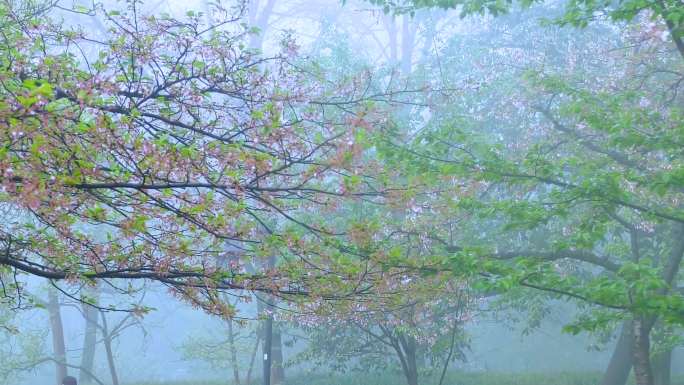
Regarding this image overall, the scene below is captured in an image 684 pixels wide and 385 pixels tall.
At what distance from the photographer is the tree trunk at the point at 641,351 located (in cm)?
1042

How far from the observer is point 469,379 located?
20.5 metres

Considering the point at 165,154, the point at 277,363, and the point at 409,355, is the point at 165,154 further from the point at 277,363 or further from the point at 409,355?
the point at 277,363

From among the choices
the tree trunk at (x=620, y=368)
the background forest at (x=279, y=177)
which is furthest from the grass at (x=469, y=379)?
the background forest at (x=279, y=177)

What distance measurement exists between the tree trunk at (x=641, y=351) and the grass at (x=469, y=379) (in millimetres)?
9316

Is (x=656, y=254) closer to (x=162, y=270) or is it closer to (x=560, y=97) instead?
(x=560, y=97)

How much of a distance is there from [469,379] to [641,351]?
407 inches

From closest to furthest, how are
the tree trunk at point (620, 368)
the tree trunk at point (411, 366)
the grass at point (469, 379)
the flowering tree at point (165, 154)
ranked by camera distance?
1. the flowering tree at point (165, 154)
2. the tree trunk at point (411, 366)
3. the tree trunk at point (620, 368)
4. the grass at point (469, 379)

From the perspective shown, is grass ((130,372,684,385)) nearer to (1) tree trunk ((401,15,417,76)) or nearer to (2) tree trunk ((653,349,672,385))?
(2) tree trunk ((653,349,672,385))

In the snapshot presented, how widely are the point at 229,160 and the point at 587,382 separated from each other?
640 inches

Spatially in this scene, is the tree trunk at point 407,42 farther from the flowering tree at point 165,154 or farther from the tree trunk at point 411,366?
the flowering tree at point 165,154

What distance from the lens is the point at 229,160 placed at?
6.20 metres

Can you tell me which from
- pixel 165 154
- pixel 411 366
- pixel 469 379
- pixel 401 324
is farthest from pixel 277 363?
pixel 165 154

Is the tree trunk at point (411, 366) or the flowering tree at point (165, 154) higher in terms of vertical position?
the flowering tree at point (165, 154)

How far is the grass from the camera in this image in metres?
19.9
